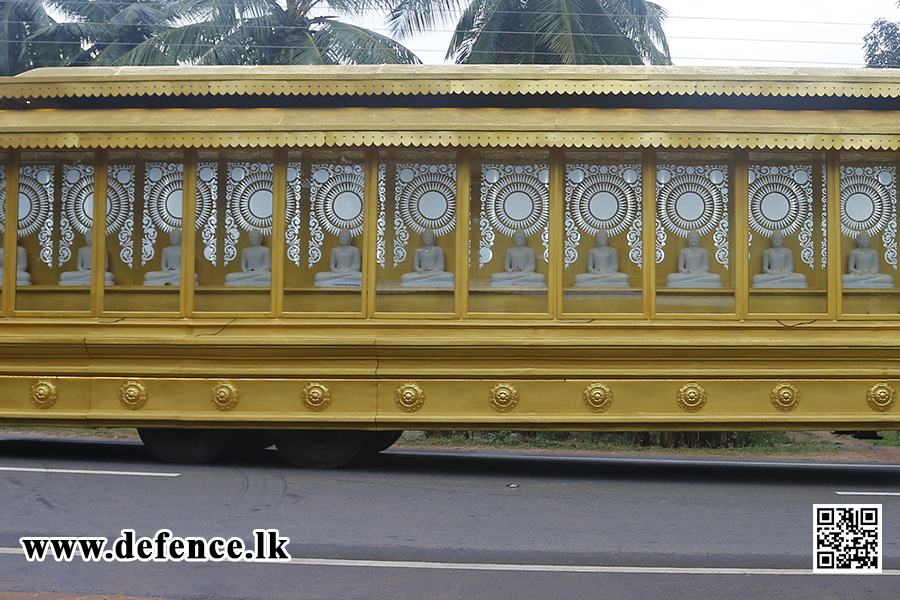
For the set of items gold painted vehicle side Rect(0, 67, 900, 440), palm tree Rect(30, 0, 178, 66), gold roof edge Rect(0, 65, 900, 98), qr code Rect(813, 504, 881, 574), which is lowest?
qr code Rect(813, 504, 881, 574)

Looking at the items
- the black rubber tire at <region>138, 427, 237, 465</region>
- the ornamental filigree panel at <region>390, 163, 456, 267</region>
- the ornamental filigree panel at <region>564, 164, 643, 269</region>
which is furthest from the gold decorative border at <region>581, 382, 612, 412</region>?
the black rubber tire at <region>138, 427, 237, 465</region>

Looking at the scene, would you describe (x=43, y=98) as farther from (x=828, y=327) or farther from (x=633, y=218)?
(x=828, y=327)

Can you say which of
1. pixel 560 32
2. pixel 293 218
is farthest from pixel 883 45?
pixel 293 218

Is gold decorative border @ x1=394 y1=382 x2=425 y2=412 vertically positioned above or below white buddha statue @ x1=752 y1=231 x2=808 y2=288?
below

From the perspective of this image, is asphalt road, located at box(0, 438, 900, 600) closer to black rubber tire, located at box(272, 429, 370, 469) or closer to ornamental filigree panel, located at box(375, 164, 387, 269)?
black rubber tire, located at box(272, 429, 370, 469)

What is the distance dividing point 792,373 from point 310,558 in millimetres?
5059

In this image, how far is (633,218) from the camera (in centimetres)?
880

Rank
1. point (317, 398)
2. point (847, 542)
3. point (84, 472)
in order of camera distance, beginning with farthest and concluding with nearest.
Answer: point (317, 398) < point (84, 472) < point (847, 542)

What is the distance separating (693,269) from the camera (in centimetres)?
873

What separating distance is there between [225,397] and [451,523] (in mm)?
3255

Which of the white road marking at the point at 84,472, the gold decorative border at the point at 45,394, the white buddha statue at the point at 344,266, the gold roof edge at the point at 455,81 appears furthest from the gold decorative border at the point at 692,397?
the gold decorative border at the point at 45,394

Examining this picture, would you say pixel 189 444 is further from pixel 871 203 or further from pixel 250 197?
pixel 871 203

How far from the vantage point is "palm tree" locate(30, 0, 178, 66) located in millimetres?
18781

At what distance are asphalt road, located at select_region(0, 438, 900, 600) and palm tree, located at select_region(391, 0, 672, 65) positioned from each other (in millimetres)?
9011
